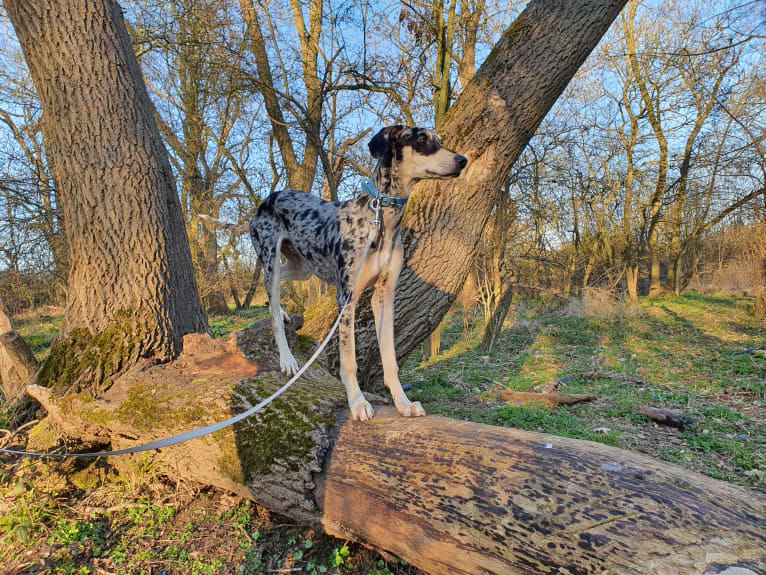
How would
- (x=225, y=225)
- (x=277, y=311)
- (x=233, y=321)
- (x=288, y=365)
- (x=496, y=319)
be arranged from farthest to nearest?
1. (x=233, y=321)
2. (x=496, y=319)
3. (x=225, y=225)
4. (x=277, y=311)
5. (x=288, y=365)

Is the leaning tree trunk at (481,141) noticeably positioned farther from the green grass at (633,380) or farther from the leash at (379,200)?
the green grass at (633,380)

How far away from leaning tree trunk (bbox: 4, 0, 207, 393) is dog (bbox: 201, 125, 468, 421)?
108 centimetres

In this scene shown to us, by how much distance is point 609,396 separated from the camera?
17.8 feet

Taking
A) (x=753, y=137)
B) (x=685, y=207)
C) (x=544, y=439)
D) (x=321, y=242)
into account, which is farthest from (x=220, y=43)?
(x=685, y=207)

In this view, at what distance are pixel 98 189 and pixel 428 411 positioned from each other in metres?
3.90

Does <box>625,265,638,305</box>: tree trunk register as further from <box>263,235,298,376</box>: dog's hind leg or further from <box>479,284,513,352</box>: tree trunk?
<box>263,235,298,376</box>: dog's hind leg

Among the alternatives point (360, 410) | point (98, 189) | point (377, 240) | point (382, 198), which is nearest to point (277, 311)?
point (377, 240)

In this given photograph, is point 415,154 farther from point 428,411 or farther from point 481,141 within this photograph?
point 428,411

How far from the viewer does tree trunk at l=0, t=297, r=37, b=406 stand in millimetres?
3916

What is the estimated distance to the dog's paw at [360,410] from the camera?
261 centimetres

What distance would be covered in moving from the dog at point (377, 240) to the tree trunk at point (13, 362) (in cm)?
256

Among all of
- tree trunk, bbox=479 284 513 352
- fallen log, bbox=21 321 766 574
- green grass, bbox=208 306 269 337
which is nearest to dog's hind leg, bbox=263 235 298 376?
fallen log, bbox=21 321 766 574

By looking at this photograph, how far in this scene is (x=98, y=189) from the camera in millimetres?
3303

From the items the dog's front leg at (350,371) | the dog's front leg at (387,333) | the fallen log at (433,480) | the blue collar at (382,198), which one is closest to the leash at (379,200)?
the blue collar at (382,198)
